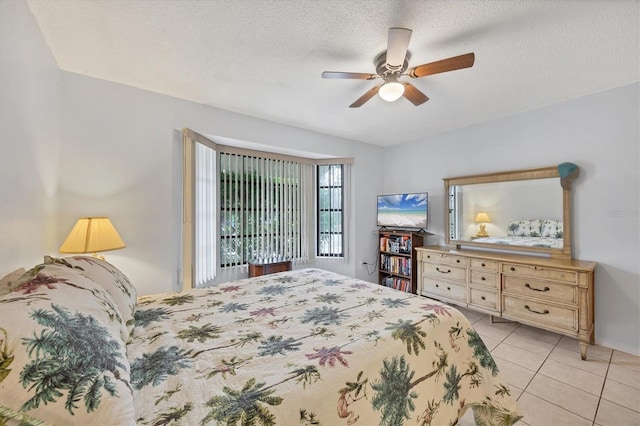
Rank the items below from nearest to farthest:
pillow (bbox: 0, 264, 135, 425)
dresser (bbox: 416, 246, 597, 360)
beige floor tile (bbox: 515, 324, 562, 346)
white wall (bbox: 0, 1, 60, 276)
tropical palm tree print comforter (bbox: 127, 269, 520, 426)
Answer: pillow (bbox: 0, 264, 135, 425) < tropical palm tree print comforter (bbox: 127, 269, 520, 426) < white wall (bbox: 0, 1, 60, 276) < dresser (bbox: 416, 246, 597, 360) < beige floor tile (bbox: 515, 324, 562, 346)

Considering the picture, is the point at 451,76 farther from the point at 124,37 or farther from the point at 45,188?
the point at 45,188

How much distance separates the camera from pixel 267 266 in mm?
3623

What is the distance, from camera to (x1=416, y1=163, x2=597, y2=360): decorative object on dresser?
2404mm

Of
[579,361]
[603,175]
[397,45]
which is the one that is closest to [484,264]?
[579,361]

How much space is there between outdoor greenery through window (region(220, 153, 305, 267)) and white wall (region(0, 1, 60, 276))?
5.49 feet

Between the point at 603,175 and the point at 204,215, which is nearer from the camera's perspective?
the point at 603,175

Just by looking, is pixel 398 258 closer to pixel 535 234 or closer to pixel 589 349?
pixel 535 234

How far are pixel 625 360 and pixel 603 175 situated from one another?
170 centimetres

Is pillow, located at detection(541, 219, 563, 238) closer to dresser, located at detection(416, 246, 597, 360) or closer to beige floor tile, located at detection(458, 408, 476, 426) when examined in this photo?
dresser, located at detection(416, 246, 597, 360)

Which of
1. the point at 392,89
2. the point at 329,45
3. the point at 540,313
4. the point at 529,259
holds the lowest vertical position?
the point at 540,313

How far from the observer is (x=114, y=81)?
2.41 metres

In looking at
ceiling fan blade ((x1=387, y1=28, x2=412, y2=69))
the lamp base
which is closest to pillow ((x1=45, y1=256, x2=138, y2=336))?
ceiling fan blade ((x1=387, y1=28, x2=412, y2=69))

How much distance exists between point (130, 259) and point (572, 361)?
4156mm

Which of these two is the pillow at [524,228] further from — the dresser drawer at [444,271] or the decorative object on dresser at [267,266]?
the decorative object on dresser at [267,266]
